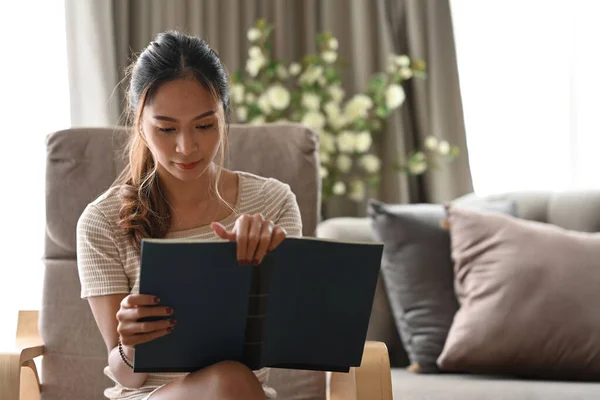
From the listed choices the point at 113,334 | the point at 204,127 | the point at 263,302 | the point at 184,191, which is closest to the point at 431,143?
the point at 184,191

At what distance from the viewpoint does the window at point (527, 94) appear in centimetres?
309

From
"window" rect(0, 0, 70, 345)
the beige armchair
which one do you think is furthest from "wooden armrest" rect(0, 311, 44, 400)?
"window" rect(0, 0, 70, 345)

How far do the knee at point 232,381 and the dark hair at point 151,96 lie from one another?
406 mm

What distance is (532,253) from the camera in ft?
7.08

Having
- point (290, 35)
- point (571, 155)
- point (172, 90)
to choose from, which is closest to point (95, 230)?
point (172, 90)

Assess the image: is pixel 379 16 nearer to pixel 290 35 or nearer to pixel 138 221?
pixel 290 35

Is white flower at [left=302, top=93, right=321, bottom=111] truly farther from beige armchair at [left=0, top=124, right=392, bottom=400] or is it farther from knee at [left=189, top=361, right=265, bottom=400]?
knee at [left=189, top=361, right=265, bottom=400]

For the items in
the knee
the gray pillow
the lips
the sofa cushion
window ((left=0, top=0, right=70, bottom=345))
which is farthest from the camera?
window ((left=0, top=0, right=70, bottom=345))

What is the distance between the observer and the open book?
130cm

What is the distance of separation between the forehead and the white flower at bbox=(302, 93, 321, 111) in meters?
1.29

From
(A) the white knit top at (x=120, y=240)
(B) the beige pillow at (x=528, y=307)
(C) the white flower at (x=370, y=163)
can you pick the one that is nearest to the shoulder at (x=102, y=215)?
(A) the white knit top at (x=120, y=240)

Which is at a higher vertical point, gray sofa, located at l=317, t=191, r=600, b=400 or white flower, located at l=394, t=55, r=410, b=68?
white flower, located at l=394, t=55, r=410, b=68

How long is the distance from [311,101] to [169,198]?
3.92 feet

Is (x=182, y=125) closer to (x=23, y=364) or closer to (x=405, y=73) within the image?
(x=23, y=364)
